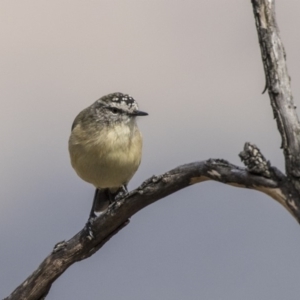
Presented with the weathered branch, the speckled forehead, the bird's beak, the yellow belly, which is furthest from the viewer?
the speckled forehead

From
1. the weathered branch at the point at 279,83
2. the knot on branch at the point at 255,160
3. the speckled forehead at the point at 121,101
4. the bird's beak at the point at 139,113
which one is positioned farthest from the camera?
the speckled forehead at the point at 121,101

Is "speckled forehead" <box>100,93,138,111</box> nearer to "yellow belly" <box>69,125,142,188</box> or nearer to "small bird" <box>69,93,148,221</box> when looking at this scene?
"small bird" <box>69,93,148,221</box>

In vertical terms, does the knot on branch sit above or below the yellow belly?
below

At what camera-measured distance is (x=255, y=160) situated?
604 cm

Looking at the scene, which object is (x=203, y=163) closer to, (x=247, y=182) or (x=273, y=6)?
(x=247, y=182)

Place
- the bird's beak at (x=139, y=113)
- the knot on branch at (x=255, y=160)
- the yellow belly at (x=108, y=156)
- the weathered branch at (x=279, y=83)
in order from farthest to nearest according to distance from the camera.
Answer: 1. the bird's beak at (x=139, y=113)
2. the yellow belly at (x=108, y=156)
3. the knot on branch at (x=255, y=160)
4. the weathered branch at (x=279, y=83)

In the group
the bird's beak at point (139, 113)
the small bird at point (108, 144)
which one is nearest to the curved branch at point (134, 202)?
the small bird at point (108, 144)

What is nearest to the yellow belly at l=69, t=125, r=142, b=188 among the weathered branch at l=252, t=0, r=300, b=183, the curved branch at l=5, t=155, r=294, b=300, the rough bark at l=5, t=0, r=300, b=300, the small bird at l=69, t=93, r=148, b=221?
the small bird at l=69, t=93, r=148, b=221

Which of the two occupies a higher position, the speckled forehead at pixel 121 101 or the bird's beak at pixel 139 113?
the speckled forehead at pixel 121 101

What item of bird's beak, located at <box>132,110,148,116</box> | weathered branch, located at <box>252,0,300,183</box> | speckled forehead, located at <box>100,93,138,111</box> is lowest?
weathered branch, located at <box>252,0,300,183</box>

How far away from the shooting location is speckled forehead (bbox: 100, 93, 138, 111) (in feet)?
33.1

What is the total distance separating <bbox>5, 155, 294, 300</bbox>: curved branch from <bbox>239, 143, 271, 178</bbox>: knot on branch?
0.11 feet

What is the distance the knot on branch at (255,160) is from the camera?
6.03m

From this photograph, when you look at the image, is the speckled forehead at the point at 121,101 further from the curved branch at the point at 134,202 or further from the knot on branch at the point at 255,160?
the knot on branch at the point at 255,160
